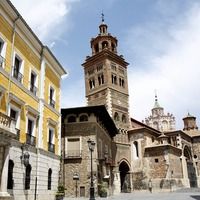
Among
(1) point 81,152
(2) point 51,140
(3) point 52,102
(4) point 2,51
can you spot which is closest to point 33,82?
(3) point 52,102

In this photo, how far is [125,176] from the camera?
45062 millimetres

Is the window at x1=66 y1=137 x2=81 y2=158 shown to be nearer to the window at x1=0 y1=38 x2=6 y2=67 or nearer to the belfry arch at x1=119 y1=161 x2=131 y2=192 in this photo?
the window at x1=0 y1=38 x2=6 y2=67

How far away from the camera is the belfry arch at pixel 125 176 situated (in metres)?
44.1

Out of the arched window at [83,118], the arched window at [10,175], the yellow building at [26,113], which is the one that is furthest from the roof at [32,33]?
the arched window at [10,175]

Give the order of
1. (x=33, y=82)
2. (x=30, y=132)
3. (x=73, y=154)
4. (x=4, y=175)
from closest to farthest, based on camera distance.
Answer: (x=4, y=175)
(x=30, y=132)
(x=33, y=82)
(x=73, y=154)

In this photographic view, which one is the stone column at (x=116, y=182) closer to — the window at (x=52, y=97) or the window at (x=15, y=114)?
the window at (x=52, y=97)

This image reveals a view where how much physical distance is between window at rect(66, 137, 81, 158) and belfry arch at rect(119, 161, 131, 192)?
1752 centimetres

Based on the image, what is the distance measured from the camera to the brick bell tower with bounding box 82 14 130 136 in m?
46.7

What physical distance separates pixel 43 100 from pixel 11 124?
6126mm

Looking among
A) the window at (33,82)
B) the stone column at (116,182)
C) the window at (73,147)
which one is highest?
the window at (33,82)

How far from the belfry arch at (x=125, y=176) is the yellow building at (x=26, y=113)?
985 inches

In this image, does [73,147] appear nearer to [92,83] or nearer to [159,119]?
[92,83]

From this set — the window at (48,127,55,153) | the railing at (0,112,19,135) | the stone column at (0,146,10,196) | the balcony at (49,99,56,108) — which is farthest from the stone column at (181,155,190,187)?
the railing at (0,112,19,135)

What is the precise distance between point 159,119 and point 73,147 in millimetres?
78597
